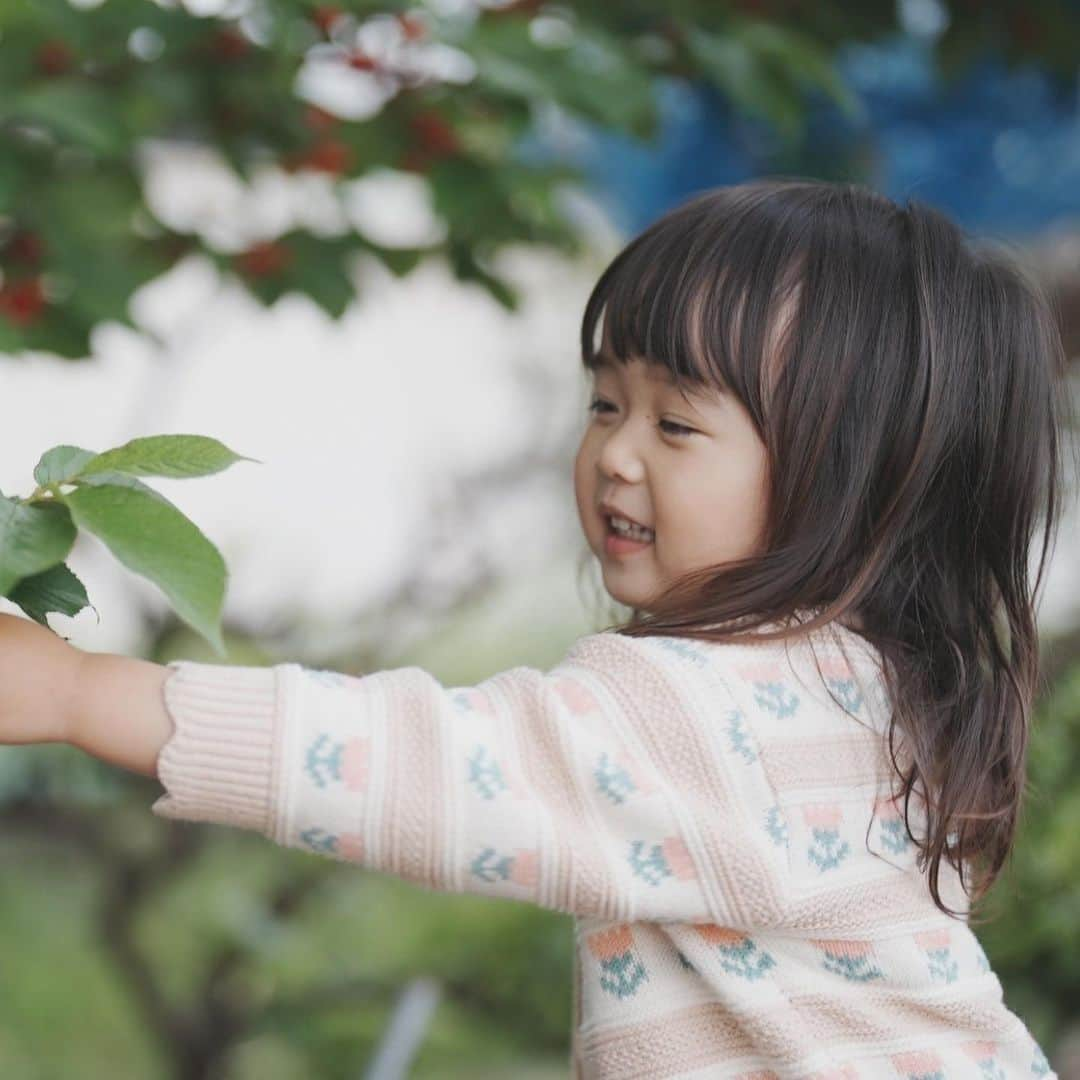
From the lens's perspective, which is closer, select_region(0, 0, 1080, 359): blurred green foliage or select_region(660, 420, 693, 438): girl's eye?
select_region(660, 420, 693, 438): girl's eye

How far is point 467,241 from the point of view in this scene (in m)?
1.62

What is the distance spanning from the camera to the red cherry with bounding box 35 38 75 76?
4.43ft

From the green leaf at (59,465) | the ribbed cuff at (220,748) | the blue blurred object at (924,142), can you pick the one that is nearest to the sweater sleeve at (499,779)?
the ribbed cuff at (220,748)

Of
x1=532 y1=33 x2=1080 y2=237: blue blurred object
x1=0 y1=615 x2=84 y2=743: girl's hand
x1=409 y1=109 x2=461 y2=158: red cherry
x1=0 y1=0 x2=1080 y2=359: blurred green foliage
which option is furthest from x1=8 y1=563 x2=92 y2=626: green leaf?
x1=532 y1=33 x2=1080 y2=237: blue blurred object

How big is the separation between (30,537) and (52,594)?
0.23 feet

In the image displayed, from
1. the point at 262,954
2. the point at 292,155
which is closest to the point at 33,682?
the point at 292,155

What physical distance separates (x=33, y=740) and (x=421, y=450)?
253 centimetres

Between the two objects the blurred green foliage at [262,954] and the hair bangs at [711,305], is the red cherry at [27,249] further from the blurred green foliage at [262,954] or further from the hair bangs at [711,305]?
the blurred green foliage at [262,954]

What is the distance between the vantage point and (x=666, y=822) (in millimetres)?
752

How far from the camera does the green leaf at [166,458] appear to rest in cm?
61

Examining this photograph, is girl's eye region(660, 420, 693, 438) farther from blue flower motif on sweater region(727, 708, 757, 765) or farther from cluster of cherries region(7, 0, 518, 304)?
cluster of cherries region(7, 0, 518, 304)

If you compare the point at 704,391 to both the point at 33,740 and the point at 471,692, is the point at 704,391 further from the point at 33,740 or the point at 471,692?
the point at 33,740

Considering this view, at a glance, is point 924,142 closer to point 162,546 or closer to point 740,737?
point 740,737

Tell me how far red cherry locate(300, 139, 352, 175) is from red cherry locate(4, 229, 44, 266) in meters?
0.28
